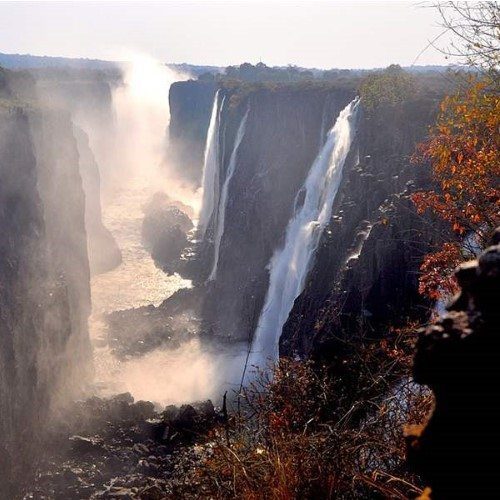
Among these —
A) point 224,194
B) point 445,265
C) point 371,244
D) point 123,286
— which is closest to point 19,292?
point 371,244

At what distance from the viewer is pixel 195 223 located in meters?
54.7

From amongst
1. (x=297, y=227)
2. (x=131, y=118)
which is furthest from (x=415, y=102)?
(x=131, y=118)

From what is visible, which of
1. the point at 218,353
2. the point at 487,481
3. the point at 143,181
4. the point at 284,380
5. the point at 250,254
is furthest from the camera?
the point at 143,181

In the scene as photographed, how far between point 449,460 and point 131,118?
96252 millimetres

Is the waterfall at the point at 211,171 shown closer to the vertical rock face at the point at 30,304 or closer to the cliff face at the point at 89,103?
the vertical rock face at the point at 30,304

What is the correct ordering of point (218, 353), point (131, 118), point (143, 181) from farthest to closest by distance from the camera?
point (131, 118), point (143, 181), point (218, 353)

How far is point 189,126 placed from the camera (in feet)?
243

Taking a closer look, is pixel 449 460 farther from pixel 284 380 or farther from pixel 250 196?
pixel 250 196

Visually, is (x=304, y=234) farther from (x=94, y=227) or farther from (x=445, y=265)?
(x=94, y=227)

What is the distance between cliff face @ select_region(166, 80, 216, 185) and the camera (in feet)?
236

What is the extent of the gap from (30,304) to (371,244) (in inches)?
525

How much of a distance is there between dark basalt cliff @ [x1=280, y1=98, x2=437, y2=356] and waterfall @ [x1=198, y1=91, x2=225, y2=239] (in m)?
20.5

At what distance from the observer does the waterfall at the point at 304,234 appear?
2648 centimetres

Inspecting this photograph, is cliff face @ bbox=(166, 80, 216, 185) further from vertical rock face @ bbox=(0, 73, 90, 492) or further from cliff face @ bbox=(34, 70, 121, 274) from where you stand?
vertical rock face @ bbox=(0, 73, 90, 492)
